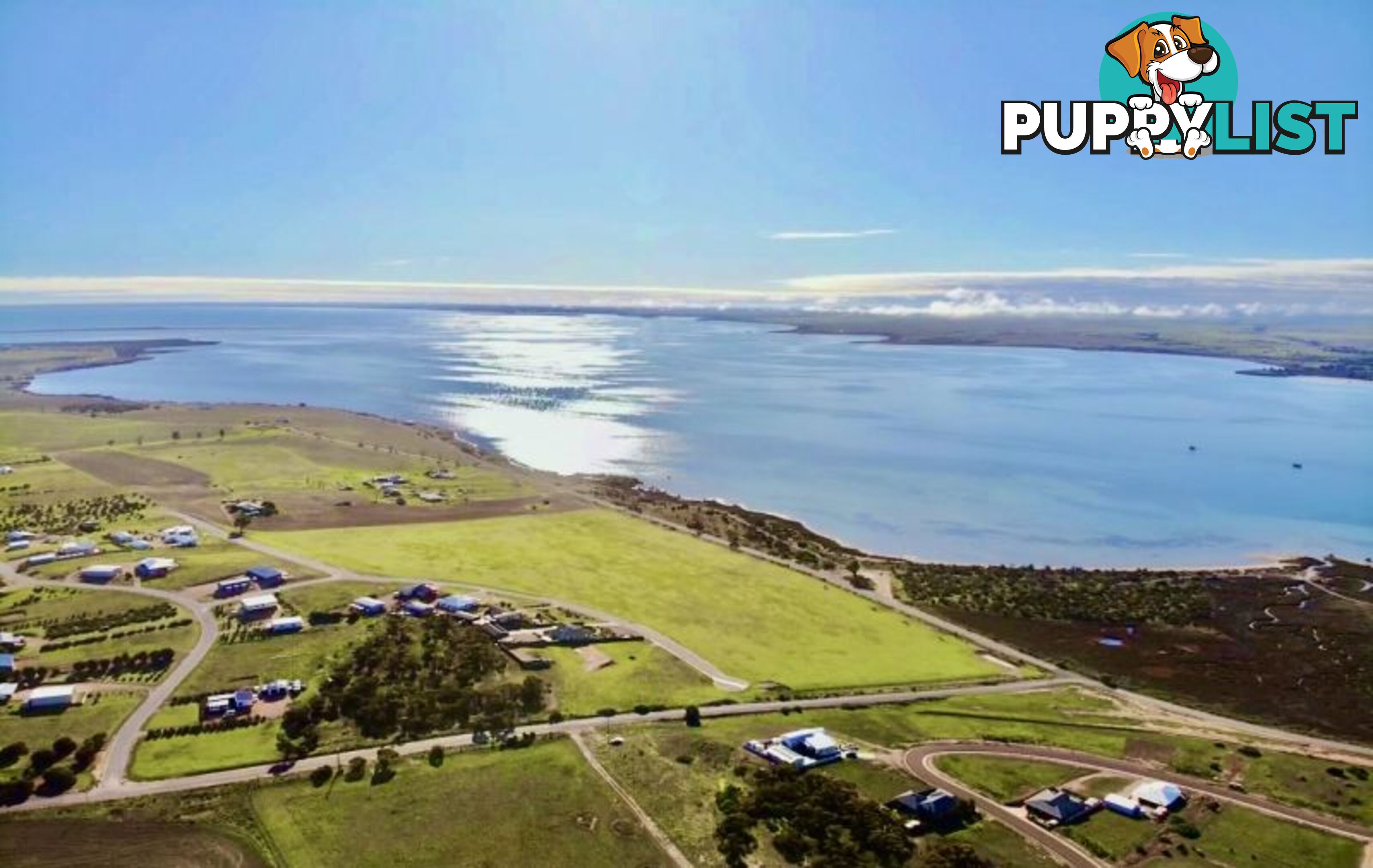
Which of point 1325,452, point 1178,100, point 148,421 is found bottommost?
point 1325,452

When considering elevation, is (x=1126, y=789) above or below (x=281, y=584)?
below

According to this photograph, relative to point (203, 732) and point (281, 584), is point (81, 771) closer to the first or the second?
point (203, 732)

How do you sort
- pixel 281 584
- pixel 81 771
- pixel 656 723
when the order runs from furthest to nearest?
pixel 281 584 → pixel 656 723 → pixel 81 771

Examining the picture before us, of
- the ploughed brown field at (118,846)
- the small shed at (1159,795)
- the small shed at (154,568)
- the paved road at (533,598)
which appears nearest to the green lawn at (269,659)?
the paved road at (533,598)

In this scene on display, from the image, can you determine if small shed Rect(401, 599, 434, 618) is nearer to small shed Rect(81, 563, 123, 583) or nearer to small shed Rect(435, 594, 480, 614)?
small shed Rect(435, 594, 480, 614)

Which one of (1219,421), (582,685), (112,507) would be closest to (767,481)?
(582,685)

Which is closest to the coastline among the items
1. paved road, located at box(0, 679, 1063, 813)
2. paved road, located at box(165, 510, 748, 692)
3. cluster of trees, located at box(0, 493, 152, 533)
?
paved road, located at box(0, 679, 1063, 813)

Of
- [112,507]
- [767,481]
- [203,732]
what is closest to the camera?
[203,732]
